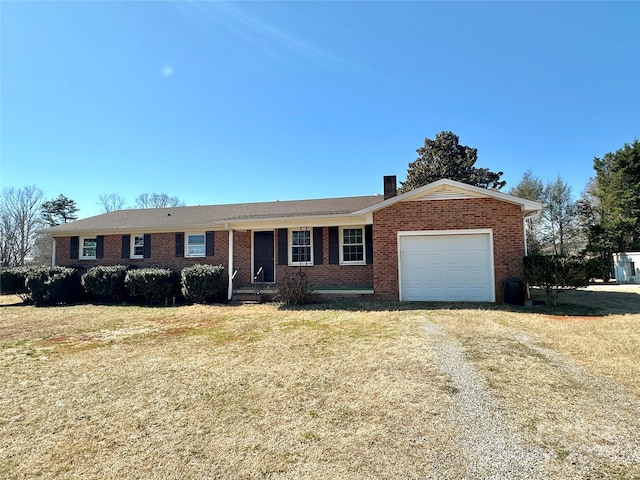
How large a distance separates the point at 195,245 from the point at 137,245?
291 cm

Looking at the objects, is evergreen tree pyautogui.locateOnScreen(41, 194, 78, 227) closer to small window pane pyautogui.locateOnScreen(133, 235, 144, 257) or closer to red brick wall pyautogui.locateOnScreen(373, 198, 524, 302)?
small window pane pyautogui.locateOnScreen(133, 235, 144, 257)

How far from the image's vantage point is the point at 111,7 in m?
8.71

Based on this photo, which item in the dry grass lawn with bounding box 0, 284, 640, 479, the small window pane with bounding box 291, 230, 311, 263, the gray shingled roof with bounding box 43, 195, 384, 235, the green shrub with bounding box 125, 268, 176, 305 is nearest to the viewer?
the dry grass lawn with bounding box 0, 284, 640, 479

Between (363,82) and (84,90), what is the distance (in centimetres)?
974

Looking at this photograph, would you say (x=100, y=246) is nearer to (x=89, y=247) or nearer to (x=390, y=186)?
(x=89, y=247)

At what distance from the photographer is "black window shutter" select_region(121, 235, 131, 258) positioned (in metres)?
15.0

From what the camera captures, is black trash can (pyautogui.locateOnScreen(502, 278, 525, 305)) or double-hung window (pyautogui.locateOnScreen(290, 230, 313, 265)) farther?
double-hung window (pyautogui.locateOnScreen(290, 230, 313, 265))

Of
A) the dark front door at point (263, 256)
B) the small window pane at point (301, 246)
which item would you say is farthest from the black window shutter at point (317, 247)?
→ the dark front door at point (263, 256)

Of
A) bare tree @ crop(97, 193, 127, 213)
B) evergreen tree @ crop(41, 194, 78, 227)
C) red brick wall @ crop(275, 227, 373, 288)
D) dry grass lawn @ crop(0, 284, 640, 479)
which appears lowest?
dry grass lawn @ crop(0, 284, 640, 479)

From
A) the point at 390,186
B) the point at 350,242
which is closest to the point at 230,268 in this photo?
the point at 350,242

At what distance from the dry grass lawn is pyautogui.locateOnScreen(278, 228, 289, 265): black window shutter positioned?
5661 mm

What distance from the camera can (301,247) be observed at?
13.0 metres

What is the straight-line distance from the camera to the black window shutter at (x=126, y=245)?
49.1ft

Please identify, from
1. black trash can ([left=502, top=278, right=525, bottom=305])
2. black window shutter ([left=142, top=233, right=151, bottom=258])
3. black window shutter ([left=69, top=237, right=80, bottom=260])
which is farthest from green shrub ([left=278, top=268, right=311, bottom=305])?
black window shutter ([left=69, top=237, right=80, bottom=260])
